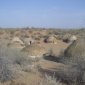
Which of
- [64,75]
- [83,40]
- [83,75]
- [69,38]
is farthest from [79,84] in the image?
[69,38]

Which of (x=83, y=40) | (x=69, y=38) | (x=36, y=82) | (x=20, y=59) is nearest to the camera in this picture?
(x=36, y=82)

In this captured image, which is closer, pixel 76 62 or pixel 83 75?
pixel 83 75

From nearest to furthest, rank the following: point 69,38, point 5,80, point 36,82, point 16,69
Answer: point 36,82 < point 5,80 < point 16,69 < point 69,38

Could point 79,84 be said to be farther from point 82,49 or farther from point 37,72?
point 82,49

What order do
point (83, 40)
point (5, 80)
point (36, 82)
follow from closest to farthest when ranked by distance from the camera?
point (36, 82) < point (5, 80) < point (83, 40)

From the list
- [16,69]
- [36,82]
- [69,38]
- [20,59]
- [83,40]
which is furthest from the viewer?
[69,38]

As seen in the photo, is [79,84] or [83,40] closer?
[79,84]

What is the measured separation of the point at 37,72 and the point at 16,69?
1166 millimetres

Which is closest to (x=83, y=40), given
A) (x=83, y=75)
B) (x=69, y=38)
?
(x=83, y=75)

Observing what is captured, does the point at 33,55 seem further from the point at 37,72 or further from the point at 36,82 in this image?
the point at 36,82

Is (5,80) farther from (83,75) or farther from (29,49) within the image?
(29,49)

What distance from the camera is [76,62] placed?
14.0m

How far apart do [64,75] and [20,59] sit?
435 cm

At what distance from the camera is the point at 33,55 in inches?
773
